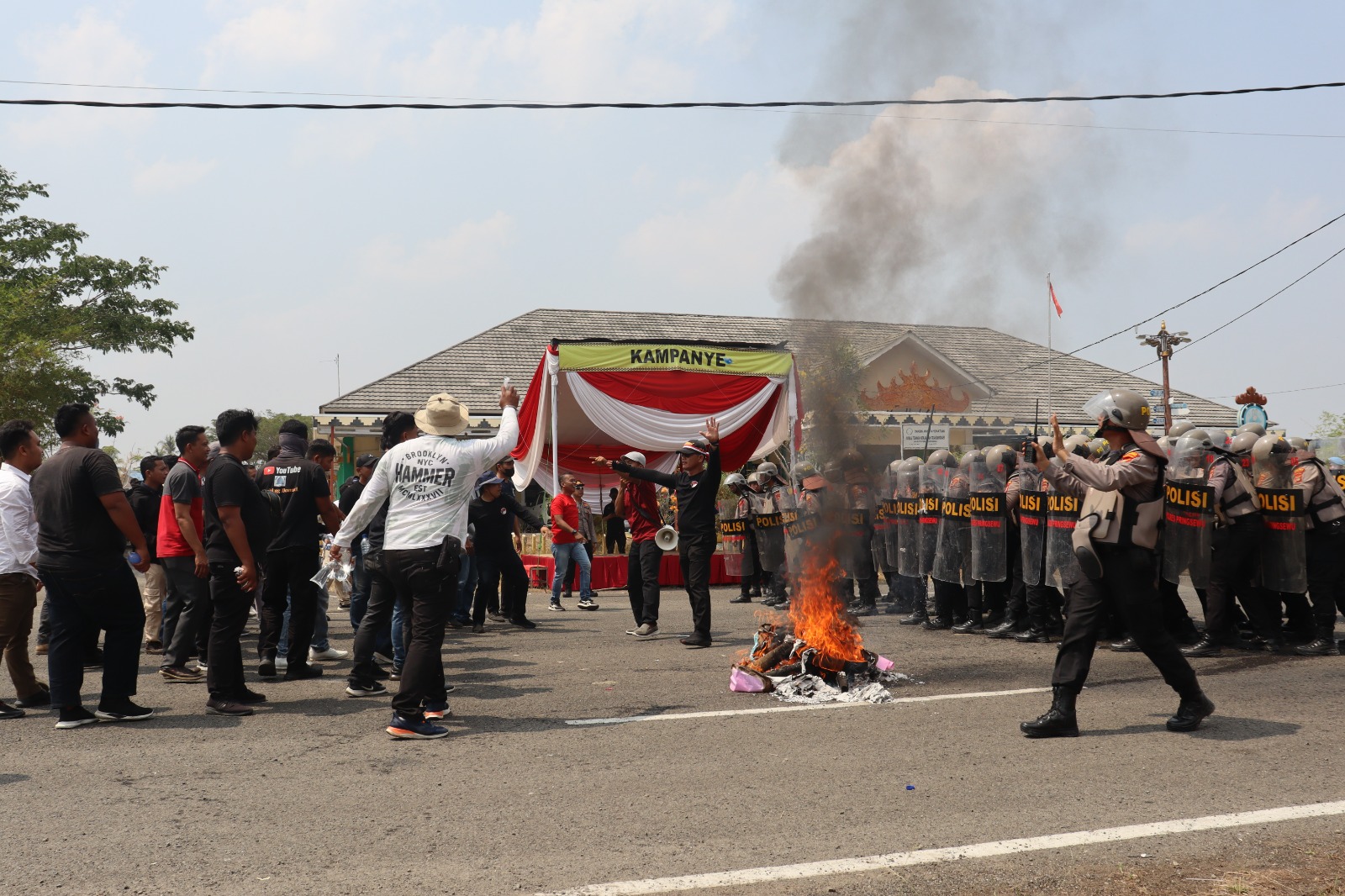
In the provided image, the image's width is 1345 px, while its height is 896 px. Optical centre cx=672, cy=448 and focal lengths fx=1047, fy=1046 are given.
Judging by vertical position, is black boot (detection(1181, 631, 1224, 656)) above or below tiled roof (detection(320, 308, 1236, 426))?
below

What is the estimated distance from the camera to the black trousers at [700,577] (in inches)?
384

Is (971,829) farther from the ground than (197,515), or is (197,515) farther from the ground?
(197,515)

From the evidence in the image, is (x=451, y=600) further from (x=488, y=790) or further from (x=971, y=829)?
(x=971, y=829)

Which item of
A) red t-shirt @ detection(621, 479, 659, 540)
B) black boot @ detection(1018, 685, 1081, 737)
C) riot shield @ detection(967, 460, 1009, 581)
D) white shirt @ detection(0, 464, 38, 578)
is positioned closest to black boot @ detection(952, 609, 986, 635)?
A: riot shield @ detection(967, 460, 1009, 581)

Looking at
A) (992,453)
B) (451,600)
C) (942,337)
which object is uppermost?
(942,337)

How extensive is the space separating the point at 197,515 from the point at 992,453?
739cm

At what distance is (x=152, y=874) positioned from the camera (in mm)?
3955

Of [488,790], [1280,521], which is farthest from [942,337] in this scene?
[488,790]

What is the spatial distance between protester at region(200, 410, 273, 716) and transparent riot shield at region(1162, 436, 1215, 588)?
289 inches

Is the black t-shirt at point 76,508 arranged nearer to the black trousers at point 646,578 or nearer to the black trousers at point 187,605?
the black trousers at point 187,605

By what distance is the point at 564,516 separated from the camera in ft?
46.1

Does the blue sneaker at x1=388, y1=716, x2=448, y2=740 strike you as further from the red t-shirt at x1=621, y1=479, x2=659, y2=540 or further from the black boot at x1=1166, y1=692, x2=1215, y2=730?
the red t-shirt at x1=621, y1=479, x2=659, y2=540

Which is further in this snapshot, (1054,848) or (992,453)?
(992,453)

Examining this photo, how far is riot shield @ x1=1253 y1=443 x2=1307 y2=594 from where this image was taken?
9.00m
